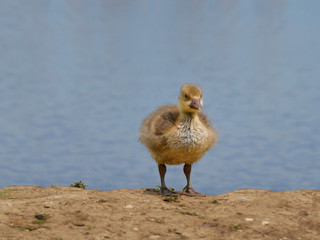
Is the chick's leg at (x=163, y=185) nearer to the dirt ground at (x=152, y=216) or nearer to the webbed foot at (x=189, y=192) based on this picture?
the dirt ground at (x=152, y=216)

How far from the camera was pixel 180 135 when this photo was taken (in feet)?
27.4

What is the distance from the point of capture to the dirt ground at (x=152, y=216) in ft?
21.4

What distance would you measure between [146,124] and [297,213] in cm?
333

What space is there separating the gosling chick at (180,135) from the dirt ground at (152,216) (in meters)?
0.73

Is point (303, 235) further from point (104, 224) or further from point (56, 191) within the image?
point (56, 191)

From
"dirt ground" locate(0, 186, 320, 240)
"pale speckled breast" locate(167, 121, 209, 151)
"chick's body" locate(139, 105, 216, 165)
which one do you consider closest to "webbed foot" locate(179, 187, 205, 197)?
"dirt ground" locate(0, 186, 320, 240)

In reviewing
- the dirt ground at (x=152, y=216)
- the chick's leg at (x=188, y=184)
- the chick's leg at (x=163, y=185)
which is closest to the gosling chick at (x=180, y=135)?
the chick's leg at (x=163, y=185)

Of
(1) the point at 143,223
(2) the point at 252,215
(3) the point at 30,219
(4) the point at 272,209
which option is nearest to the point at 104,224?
(1) the point at 143,223

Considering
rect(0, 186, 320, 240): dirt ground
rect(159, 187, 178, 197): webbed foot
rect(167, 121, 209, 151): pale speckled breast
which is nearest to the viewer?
rect(0, 186, 320, 240): dirt ground

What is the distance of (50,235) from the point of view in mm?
6312

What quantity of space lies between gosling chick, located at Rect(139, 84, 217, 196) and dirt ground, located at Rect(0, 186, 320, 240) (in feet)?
2.39

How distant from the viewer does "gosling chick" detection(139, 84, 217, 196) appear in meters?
8.36

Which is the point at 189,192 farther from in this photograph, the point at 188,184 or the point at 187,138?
the point at 187,138

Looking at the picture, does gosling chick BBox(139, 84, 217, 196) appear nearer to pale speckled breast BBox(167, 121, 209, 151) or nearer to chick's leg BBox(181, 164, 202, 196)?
pale speckled breast BBox(167, 121, 209, 151)
